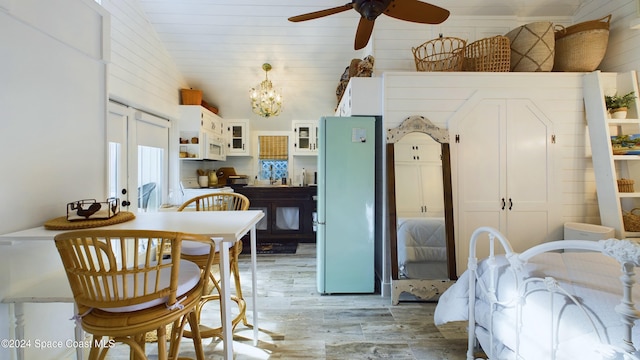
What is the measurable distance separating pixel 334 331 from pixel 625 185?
293 centimetres

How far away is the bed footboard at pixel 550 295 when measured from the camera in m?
0.84

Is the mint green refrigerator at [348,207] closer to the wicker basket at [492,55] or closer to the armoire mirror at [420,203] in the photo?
the armoire mirror at [420,203]

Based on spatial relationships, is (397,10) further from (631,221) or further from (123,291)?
(631,221)

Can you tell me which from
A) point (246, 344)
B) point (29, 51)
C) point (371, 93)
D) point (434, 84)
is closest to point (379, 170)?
point (371, 93)

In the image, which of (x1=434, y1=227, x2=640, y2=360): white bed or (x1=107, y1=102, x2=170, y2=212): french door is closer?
(x1=434, y1=227, x2=640, y2=360): white bed

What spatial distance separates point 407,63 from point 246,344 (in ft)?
10.2

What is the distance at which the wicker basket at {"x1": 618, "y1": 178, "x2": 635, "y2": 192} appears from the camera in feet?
7.67

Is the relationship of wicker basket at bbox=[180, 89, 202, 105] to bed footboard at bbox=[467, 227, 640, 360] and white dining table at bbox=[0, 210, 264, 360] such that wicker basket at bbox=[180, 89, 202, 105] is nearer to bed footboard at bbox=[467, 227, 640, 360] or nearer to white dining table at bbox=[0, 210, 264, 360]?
white dining table at bbox=[0, 210, 264, 360]

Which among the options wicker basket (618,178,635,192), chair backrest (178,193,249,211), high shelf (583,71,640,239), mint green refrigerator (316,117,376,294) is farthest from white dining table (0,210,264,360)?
wicker basket (618,178,635,192)

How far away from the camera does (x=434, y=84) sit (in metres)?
2.59

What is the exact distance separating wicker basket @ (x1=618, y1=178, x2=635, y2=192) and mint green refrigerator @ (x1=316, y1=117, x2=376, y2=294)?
2.23m

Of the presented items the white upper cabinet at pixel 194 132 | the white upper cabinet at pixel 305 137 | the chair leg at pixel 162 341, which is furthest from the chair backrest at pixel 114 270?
the white upper cabinet at pixel 305 137

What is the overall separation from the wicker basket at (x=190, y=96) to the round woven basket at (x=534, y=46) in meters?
4.02

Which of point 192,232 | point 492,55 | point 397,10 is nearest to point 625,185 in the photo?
point 492,55
